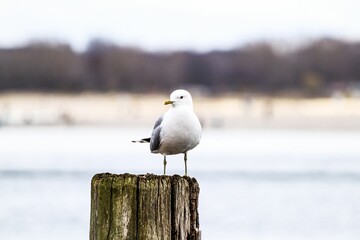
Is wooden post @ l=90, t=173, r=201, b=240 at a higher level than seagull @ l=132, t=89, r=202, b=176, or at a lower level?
lower

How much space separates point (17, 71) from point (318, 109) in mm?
16928

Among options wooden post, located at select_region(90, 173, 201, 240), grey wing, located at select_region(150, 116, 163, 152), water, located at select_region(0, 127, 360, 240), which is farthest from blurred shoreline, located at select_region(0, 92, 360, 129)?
wooden post, located at select_region(90, 173, 201, 240)

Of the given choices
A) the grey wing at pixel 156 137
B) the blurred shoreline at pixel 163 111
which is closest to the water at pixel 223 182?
the blurred shoreline at pixel 163 111

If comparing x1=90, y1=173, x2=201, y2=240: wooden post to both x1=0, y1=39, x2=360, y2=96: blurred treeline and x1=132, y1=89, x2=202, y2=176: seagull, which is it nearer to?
x1=132, y1=89, x2=202, y2=176: seagull

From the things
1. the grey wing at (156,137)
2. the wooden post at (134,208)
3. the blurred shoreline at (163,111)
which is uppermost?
the blurred shoreline at (163,111)

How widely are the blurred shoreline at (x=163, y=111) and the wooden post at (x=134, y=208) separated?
4131cm

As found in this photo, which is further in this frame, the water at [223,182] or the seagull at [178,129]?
the water at [223,182]

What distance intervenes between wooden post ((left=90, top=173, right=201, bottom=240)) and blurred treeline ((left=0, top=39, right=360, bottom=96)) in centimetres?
5221

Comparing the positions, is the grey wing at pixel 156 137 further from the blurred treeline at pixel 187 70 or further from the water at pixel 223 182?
the blurred treeline at pixel 187 70

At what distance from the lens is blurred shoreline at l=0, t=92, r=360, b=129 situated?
163 feet

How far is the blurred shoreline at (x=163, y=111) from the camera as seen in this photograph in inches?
1955

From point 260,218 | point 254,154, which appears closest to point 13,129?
point 254,154

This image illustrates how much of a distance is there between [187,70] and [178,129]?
6248 cm

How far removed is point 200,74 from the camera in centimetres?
6888
